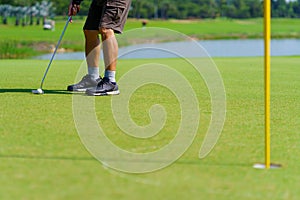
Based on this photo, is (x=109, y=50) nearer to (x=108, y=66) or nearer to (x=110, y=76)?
(x=108, y=66)

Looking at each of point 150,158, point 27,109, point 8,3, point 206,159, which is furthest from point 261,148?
point 8,3

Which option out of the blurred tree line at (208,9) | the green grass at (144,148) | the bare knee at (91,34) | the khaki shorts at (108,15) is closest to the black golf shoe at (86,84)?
the green grass at (144,148)

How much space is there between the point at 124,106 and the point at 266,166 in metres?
2.26

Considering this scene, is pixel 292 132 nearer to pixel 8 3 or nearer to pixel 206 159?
pixel 206 159

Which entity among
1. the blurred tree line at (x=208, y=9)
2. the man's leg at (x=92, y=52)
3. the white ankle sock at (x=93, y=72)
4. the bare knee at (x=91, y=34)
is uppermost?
the bare knee at (x=91, y=34)

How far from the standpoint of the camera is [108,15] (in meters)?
6.21

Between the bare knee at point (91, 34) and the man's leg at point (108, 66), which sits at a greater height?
the bare knee at point (91, 34)

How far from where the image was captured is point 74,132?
4156 mm

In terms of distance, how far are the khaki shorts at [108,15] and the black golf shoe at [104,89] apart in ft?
1.87

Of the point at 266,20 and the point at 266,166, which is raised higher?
the point at 266,20

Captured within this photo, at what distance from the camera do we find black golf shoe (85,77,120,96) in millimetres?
6043

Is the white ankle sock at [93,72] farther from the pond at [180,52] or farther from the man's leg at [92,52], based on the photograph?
the pond at [180,52]

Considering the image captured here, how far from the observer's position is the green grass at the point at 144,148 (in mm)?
2793

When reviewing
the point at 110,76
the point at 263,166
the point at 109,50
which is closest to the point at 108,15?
the point at 109,50
